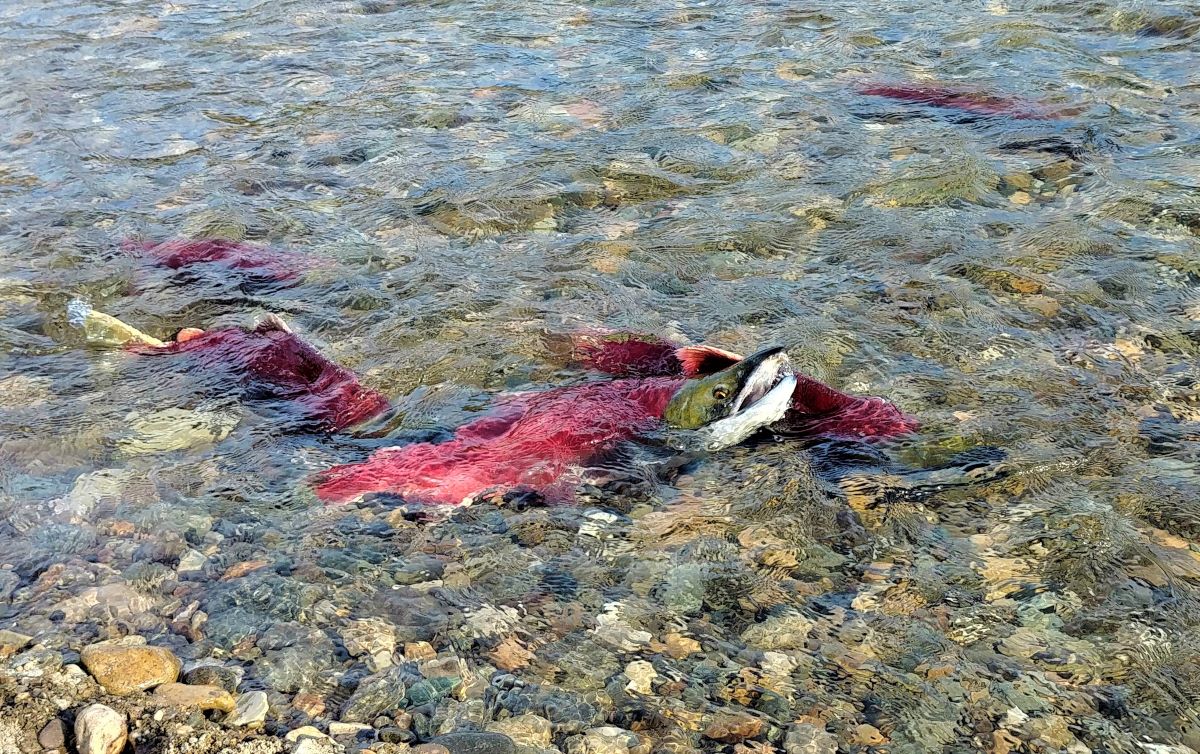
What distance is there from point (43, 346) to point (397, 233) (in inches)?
93.7

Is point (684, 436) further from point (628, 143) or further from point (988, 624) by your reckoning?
point (628, 143)

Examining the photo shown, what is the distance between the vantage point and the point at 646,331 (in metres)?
6.32

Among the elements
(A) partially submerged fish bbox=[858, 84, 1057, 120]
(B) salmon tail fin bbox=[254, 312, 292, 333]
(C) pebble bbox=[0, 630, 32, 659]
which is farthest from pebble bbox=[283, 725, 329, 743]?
(A) partially submerged fish bbox=[858, 84, 1057, 120]

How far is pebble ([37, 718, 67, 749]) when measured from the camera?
10.8ft

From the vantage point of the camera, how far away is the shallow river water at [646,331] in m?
3.77

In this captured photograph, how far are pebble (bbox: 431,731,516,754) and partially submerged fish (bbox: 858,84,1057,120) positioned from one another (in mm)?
7058

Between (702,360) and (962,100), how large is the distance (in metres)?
4.98

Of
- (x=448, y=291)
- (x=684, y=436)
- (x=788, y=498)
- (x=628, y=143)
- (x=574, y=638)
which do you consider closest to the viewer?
(x=574, y=638)

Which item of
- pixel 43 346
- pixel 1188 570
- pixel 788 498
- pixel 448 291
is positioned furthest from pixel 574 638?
pixel 43 346

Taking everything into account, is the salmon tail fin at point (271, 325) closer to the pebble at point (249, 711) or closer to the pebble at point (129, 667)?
the pebble at point (129, 667)

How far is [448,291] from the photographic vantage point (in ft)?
22.6

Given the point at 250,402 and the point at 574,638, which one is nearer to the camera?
the point at 574,638

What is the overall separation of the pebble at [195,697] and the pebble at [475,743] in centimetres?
69

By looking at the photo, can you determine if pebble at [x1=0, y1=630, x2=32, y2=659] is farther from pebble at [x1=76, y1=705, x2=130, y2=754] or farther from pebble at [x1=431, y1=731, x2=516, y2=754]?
pebble at [x1=431, y1=731, x2=516, y2=754]
